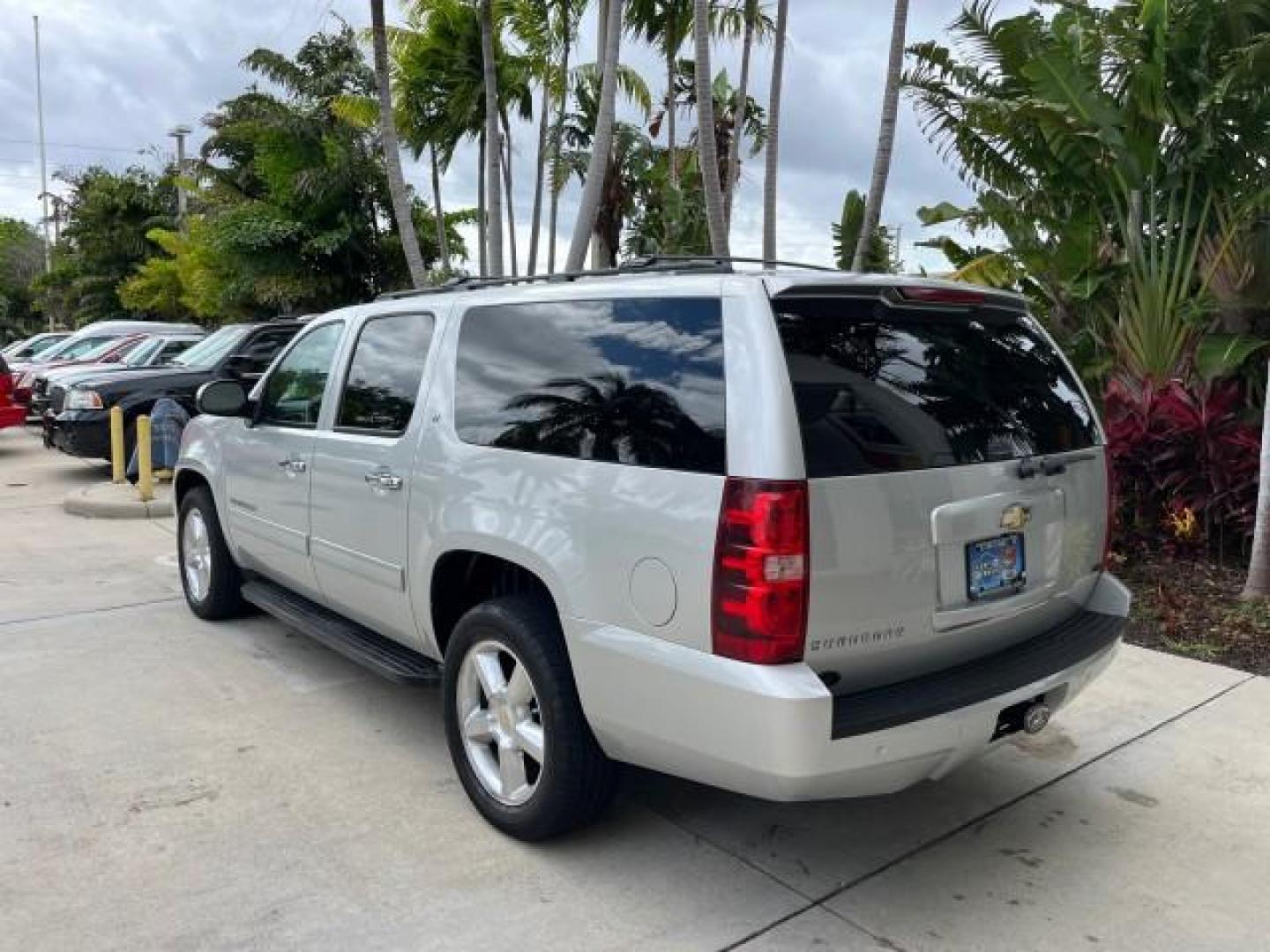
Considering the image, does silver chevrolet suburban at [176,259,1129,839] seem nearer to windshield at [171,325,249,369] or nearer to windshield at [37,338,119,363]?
windshield at [171,325,249,369]

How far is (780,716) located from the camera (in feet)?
8.39

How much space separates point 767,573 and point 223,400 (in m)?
3.46

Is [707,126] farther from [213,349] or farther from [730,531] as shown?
[730,531]

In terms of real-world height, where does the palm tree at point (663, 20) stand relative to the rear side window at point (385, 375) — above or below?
above

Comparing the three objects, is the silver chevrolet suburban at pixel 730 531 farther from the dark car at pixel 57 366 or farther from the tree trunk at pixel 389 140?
the dark car at pixel 57 366

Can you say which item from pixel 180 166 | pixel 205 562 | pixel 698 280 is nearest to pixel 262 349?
pixel 205 562

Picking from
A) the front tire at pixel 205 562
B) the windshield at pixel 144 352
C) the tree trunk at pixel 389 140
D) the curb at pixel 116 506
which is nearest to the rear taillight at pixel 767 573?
the front tire at pixel 205 562

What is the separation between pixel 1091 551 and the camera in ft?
11.7

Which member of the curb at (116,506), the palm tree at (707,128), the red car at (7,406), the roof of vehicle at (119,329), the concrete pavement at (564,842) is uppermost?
the palm tree at (707,128)

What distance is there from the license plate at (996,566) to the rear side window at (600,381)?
0.85 m

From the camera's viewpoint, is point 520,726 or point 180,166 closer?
point 520,726

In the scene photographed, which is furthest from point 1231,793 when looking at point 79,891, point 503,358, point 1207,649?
point 79,891

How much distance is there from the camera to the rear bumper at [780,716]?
2.59 meters

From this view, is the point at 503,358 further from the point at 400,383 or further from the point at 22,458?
the point at 22,458
